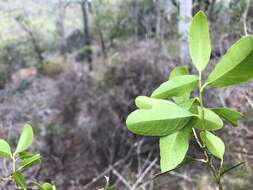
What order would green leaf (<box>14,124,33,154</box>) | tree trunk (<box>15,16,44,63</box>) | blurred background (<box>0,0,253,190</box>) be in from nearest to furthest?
green leaf (<box>14,124,33,154</box>) < blurred background (<box>0,0,253,190</box>) < tree trunk (<box>15,16,44,63</box>)

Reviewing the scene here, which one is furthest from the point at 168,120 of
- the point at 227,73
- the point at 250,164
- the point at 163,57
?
the point at 163,57

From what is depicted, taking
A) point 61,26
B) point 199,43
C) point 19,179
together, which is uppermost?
point 199,43

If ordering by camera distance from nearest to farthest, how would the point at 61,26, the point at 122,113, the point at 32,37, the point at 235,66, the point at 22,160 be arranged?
1. the point at 235,66
2. the point at 22,160
3. the point at 122,113
4. the point at 32,37
5. the point at 61,26

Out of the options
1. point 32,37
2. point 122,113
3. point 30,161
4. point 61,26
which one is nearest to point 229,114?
point 30,161

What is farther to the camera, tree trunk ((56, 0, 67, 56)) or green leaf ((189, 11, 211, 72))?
tree trunk ((56, 0, 67, 56))

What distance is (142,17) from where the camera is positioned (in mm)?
6562

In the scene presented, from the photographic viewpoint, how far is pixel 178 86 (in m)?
0.25

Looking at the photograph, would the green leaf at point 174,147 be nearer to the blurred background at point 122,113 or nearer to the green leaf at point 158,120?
the green leaf at point 158,120

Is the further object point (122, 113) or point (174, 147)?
point (122, 113)

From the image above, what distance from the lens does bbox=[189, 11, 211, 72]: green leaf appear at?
0.79 feet

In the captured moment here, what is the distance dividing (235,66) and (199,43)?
3 centimetres

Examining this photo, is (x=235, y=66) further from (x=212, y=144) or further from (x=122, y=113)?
(x=122, y=113)

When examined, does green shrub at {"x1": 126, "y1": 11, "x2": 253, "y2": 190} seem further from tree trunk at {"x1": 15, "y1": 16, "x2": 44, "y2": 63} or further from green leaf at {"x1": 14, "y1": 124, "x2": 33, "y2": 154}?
tree trunk at {"x1": 15, "y1": 16, "x2": 44, "y2": 63}

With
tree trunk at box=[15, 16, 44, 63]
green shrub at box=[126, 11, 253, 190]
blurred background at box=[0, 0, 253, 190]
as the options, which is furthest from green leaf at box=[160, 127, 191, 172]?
tree trunk at box=[15, 16, 44, 63]
